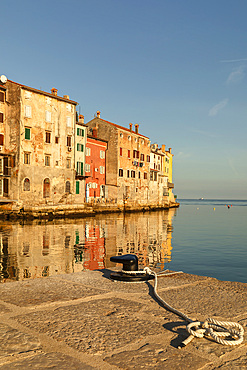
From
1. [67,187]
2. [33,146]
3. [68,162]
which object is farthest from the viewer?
[68,162]

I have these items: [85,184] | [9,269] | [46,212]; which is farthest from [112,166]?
[9,269]

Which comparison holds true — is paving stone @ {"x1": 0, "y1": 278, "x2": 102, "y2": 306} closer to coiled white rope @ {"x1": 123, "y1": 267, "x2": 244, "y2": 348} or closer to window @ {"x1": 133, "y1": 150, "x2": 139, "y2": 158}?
coiled white rope @ {"x1": 123, "y1": 267, "x2": 244, "y2": 348}

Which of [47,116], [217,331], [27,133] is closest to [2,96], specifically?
[27,133]

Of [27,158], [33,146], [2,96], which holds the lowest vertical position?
[27,158]

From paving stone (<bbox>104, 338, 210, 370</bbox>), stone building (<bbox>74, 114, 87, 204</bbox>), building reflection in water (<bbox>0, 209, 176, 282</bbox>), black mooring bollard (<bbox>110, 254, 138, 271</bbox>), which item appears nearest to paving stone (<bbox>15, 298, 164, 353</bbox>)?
paving stone (<bbox>104, 338, 210, 370</bbox>)

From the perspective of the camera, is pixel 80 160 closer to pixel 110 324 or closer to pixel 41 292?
pixel 41 292

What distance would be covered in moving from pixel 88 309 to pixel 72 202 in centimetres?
3897

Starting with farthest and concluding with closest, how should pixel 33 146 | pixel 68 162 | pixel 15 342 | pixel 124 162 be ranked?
pixel 124 162 → pixel 68 162 → pixel 33 146 → pixel 15 342

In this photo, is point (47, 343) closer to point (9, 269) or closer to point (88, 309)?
point (88, 309)

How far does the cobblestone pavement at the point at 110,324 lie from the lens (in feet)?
7.73

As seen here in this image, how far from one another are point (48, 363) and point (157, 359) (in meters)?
0.75

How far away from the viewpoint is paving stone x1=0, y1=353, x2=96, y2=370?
87.8 inches

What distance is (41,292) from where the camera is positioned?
13.4 ft

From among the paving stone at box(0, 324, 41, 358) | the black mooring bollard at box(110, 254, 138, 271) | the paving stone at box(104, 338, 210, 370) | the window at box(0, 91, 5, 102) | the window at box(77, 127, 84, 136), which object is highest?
the window at box(0, 91, 5, 102)
